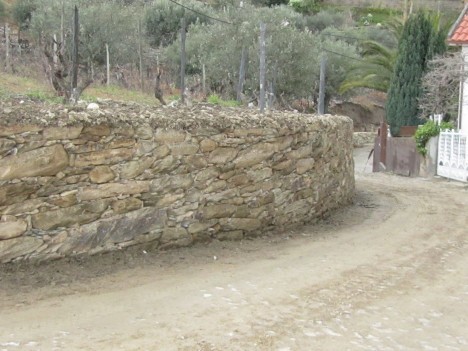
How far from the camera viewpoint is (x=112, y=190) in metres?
5.28

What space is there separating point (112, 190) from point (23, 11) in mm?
23224

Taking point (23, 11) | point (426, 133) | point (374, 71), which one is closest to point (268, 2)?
point (374, 71)

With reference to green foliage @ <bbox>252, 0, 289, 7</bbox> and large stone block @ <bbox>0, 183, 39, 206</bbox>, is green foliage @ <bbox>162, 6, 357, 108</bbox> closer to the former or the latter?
large stone block @ <bbox>0, 183, 39, 206</bbox>

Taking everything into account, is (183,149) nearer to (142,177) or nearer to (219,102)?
(142,177)

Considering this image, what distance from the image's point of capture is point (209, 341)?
3.91 metres

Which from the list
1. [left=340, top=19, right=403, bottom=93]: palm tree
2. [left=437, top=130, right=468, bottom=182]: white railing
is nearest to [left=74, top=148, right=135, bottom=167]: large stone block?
[left=437, top=130, right=468, bottom=182]: white railing

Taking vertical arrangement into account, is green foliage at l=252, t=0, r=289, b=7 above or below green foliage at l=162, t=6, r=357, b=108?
above

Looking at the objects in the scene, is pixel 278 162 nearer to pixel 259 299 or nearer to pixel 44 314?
pixel 259 299

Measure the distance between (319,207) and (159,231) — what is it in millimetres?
3203

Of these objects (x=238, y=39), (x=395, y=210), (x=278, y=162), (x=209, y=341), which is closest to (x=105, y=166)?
(x=209, y=341)

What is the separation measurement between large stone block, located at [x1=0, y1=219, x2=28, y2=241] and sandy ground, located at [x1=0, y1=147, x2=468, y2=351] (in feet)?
0.94

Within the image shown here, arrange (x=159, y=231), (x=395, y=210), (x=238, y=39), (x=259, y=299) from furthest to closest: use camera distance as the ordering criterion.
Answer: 1. (x=238, y=39)
2. (x=395, y=210)
3. (x=159, y=231)
4. (x=259, y=299)

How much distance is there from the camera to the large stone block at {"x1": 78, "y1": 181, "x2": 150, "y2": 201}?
5.10 m

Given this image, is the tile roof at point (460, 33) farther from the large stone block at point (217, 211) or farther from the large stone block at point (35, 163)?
the large stone block at point (35, 163)
